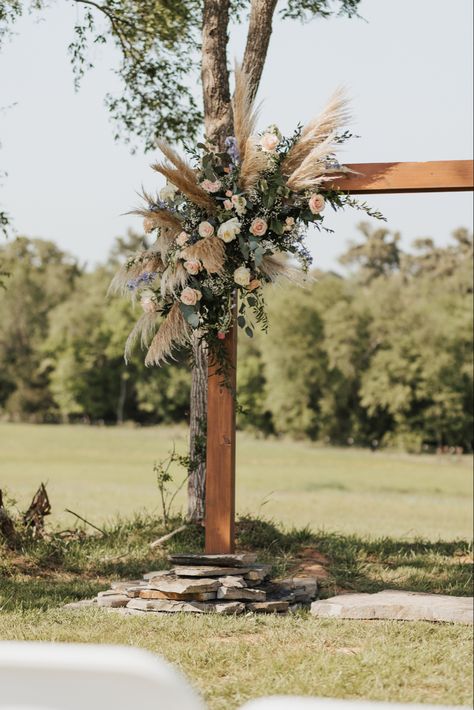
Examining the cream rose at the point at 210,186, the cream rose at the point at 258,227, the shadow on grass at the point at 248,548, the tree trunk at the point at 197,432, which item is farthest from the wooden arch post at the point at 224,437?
the tree trunk at the point at 197,432

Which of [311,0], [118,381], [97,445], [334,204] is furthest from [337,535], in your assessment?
[118,381]

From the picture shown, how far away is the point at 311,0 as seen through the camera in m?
11.2

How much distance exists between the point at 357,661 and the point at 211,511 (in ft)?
6.54

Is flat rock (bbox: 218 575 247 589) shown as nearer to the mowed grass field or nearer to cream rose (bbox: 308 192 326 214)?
cream rose (bbox: 308 192 326 214)

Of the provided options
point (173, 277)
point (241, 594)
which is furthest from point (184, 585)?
point (173, 277)

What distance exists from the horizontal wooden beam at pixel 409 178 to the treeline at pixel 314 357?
93.6 ft

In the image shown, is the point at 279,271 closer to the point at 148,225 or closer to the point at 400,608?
the point at 148,225

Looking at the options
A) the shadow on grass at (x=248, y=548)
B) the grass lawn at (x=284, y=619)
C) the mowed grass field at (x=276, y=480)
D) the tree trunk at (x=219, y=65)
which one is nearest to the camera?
the grass lawn at (x=284, y=619)

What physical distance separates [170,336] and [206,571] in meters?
1.68

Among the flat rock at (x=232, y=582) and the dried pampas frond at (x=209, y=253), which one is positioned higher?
the dried pampas frond at (x=209, y=253)

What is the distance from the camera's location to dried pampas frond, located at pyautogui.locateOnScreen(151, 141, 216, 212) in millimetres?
6578

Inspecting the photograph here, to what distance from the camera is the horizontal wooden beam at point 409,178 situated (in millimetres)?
6243

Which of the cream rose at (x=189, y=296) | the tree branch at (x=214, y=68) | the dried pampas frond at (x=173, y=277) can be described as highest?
the tree branch at (x=214, y=68)

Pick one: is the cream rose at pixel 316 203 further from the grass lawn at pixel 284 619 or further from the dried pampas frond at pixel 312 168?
the grass lawn at pixel 284 619
